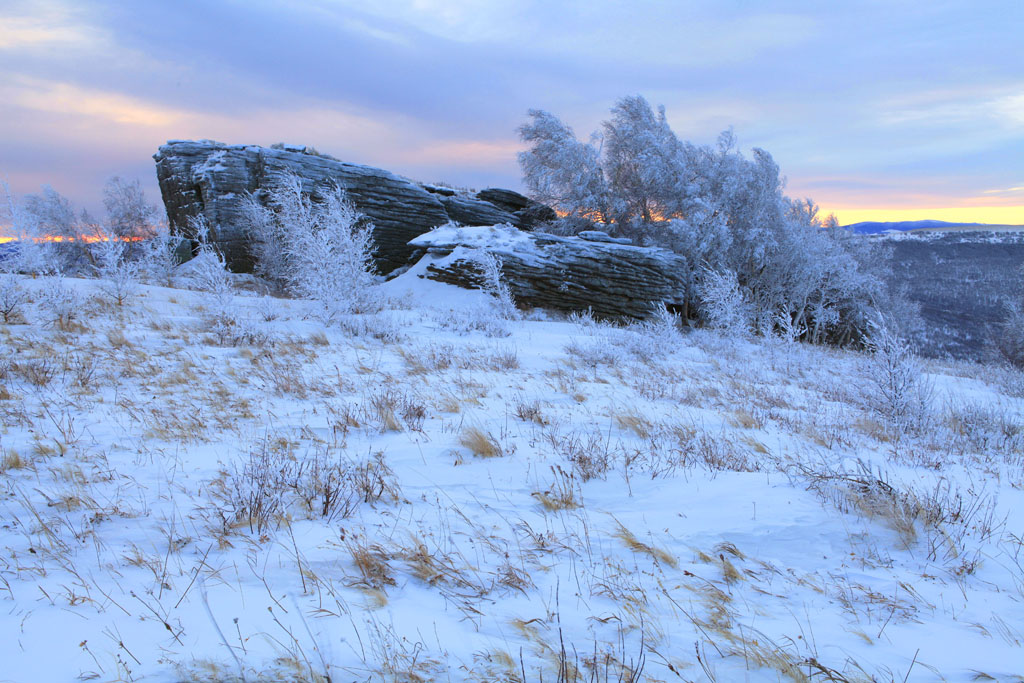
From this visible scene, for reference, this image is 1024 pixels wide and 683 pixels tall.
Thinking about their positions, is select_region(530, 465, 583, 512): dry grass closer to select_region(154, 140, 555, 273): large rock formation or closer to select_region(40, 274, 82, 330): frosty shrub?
select_region(40, 274, 82, 330): frosty shrub

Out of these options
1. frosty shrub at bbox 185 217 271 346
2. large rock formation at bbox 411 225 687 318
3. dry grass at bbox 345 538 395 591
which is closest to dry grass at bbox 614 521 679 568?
dry grass at bbox 345 538 395 591

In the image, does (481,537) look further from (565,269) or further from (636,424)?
(565,269)

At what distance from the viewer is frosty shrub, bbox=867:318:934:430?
5641 millimetres

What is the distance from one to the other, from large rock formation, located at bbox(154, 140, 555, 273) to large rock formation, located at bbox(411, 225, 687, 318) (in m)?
5.38

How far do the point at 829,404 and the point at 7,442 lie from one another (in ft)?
29.1

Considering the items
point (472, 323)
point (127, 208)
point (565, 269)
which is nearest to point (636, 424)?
point (472, 323)

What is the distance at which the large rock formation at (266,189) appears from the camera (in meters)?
21.1

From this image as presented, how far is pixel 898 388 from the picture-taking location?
19.6 ft

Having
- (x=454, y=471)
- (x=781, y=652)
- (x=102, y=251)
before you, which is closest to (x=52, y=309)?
(x=102, y=251)

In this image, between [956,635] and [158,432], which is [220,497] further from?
[956,635]

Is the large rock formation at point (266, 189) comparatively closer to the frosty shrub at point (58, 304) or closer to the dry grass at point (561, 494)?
the frosty shrub at point (58, 304)

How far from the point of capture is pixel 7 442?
349 cm

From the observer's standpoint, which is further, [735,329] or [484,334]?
[735,329]

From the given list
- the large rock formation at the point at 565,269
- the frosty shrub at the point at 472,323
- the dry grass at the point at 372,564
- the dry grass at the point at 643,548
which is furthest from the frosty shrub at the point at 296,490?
the large rock formation at the point at 565,269
